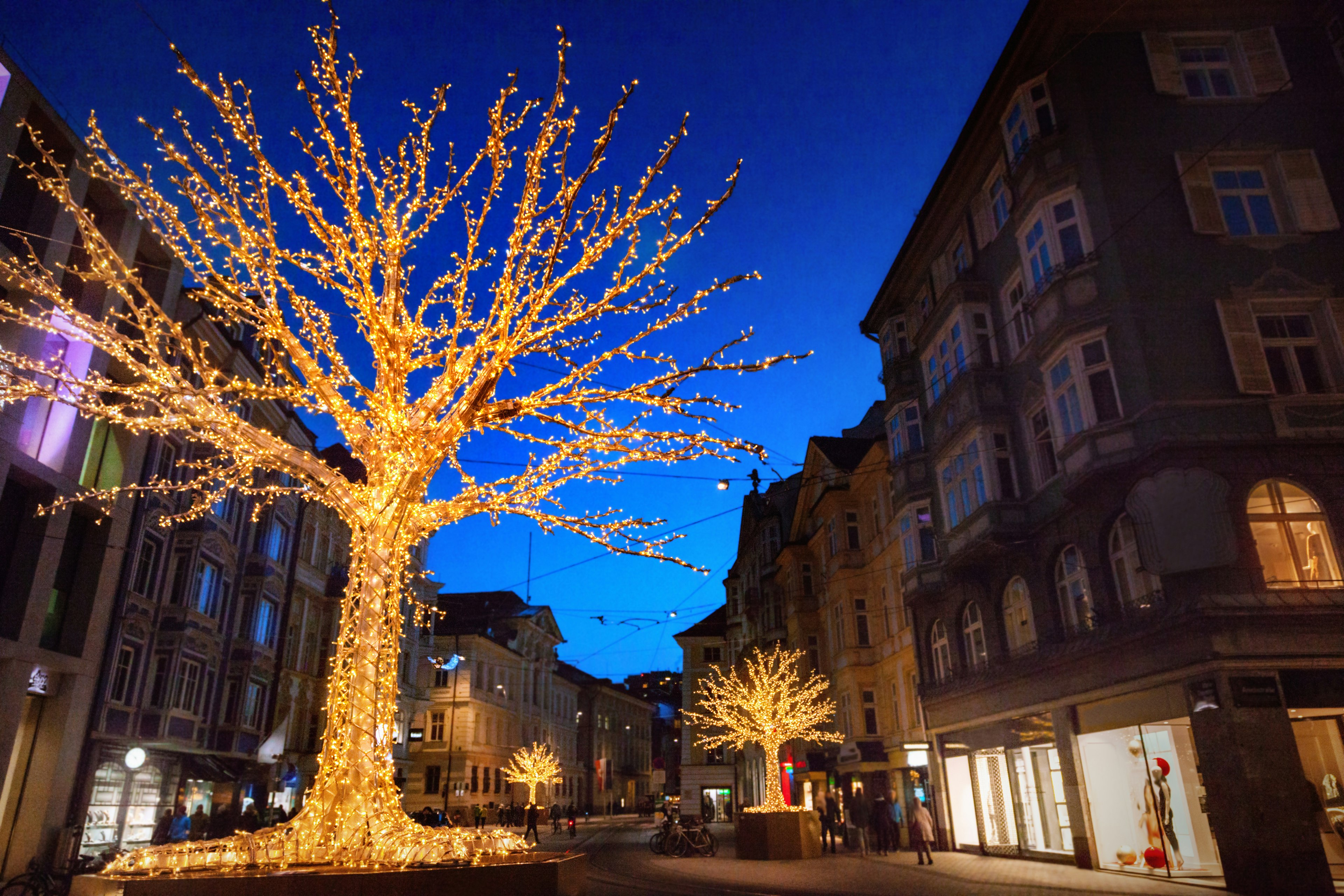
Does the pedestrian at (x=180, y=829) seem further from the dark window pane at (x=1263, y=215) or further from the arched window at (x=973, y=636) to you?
the dark window pane at (x=1263, y=215)

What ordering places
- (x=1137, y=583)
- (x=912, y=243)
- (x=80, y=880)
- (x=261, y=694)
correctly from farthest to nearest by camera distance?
(x=261, y=694) → (x=912, y=243) → (x=1137, y=583) → (x=80, y=880)

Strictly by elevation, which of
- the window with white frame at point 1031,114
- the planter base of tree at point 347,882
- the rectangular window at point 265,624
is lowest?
the planter base of tree at point 347,882

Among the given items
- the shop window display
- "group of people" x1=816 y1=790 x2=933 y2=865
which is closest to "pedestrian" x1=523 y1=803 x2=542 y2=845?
"group of people" x1=816 y1=790 x2=933 y2=865

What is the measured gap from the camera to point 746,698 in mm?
26828

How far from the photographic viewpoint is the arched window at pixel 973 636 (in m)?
22.7

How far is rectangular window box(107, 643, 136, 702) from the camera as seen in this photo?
23.1 metres

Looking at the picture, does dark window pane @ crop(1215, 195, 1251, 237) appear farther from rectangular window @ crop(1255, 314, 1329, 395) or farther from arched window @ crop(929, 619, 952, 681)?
arched window @ crop(929, 619, 952, 681)

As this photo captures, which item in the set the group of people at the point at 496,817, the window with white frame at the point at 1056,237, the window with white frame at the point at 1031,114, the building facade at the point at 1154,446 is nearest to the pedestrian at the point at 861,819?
the building facade at the point at 1154,446

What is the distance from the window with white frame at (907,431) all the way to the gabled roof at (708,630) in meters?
41.4

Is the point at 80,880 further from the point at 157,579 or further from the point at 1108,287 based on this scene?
the point at 157,579

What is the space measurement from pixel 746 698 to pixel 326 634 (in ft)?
77.7

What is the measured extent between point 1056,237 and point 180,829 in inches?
1062

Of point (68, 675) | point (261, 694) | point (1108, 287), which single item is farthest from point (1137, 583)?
point (261, 694)

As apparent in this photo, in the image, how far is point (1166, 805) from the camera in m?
15.1
